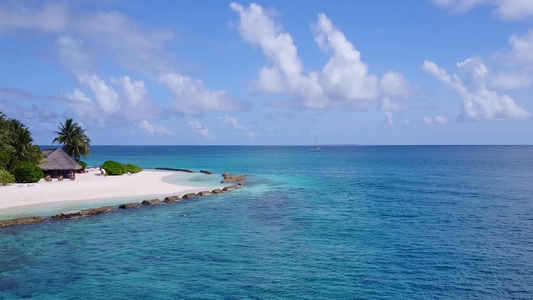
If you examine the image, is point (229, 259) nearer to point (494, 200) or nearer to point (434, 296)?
point (434, 296)

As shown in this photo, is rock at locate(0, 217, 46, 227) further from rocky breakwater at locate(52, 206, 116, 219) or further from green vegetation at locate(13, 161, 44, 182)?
green vegetation at locate(13, 161, 44, 182)

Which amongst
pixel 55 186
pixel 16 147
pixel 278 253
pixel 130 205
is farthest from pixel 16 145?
pixel 278 253

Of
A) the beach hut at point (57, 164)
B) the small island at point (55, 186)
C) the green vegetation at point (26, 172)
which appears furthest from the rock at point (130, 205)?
the beach hut at point (57, 164)

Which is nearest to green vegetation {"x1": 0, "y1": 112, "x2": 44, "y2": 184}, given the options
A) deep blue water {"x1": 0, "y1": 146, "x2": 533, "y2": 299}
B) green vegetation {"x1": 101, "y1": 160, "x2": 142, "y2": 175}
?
green vegetation {"x1": 101, "y1": 160, "x2": 142, "y2": 175}

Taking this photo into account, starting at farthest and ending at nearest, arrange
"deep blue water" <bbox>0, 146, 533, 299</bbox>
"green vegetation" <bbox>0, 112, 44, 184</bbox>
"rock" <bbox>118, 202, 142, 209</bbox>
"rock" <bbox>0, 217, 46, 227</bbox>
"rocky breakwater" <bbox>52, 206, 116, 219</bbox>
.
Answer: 1. "green vegetation" <bbox>0, 112, 44, 184</bbox>
2. "rock" <bbox>118, 202, 142, 209</bbox>
3. "rocky breakwater" <bbox>52, 206, 116, 219</bbox>
4. "rock" <bbox>0, 217, 46, 227</bbox>
5. "deep blue water" <bbox>0, 146, 533, 299</bbox>

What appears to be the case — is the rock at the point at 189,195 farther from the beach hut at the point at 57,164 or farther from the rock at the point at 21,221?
the beach hut at the point at 57,164

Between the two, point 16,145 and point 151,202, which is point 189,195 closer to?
point 151,202
